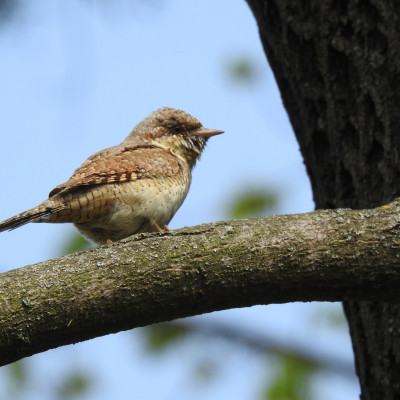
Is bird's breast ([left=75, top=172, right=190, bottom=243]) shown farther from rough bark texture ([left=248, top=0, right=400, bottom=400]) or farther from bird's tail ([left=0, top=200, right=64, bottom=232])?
rough bark texture ([left=248, top=0, right=400, bottom=400])

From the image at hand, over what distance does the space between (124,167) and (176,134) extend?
1294mm

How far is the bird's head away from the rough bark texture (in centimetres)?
155

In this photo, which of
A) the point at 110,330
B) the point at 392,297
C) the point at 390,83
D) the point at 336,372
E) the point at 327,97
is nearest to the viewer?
the point at 110,330

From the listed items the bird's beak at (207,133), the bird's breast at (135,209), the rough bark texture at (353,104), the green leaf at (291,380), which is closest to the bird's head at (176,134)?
the bird's beak at (207,133)

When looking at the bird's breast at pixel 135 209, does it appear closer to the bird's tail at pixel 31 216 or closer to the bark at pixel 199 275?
the bird's tail at pixel 31 216

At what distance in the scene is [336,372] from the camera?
541 cm

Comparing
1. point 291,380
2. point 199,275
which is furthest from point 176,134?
point 199,275

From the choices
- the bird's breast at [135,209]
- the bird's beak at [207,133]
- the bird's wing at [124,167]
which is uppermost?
the bird's beak at [207,133]

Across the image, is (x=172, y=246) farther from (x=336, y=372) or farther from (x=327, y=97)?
(x=336, y=372)

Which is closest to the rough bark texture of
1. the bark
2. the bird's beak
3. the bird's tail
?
the bark

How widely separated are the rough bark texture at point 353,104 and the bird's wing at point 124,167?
3.85 ft

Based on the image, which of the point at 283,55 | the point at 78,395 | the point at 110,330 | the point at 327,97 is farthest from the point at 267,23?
the point at 78,395

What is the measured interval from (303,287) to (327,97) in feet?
6.22

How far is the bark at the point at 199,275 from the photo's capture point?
2625 millimetres
